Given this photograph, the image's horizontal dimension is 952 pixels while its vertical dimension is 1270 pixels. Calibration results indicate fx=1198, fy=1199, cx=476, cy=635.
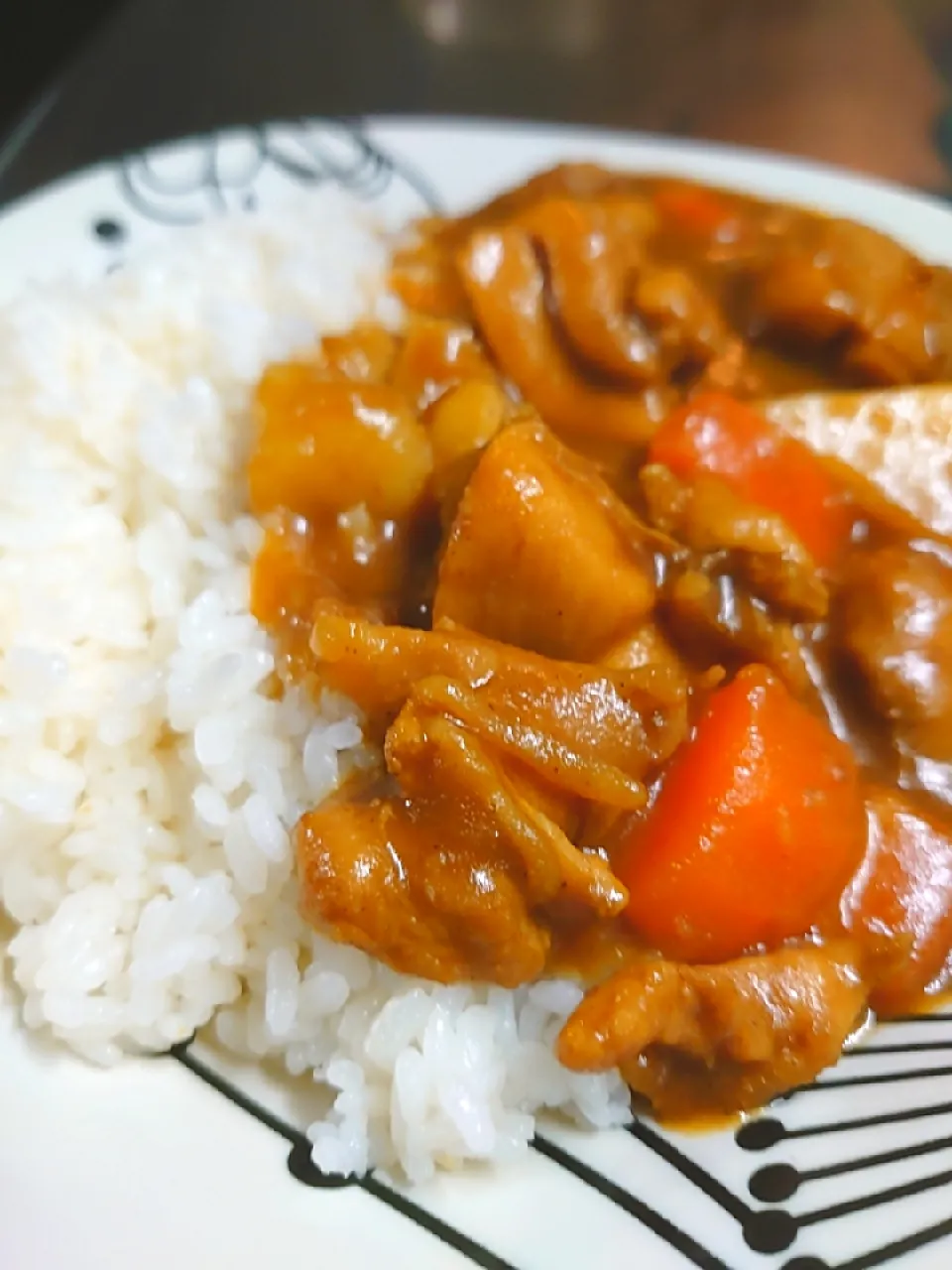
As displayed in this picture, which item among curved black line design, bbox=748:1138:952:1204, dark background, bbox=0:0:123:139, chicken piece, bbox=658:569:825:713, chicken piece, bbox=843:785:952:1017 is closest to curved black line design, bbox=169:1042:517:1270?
curved black line design, bbox=748:1138:952:1204

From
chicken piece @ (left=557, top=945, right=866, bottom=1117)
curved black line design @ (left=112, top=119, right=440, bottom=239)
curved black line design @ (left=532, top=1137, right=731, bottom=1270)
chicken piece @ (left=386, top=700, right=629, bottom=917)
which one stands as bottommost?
curved black line design @ (left=532, top=1137, right=731, bottom=1270)

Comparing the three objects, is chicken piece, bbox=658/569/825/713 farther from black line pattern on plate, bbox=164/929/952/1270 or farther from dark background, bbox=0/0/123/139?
dark background, bbox=0/0/123/139

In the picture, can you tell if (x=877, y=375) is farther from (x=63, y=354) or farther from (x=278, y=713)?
(x=63, y=354)

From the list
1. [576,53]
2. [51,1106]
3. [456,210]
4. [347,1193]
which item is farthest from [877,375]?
[576,53]

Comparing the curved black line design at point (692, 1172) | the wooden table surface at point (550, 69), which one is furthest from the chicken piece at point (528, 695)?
the wooden table surface at point (550, 69)

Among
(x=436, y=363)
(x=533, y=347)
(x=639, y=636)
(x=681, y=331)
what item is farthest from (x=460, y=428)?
(x=681, y=331)

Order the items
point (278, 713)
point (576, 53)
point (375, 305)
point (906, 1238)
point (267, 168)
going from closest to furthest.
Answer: point (906, 1238)
point (278, 713)
point (375, 305)
point (267, 168)
point (576, 53)

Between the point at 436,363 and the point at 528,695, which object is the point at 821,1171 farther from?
the point at 436,363
